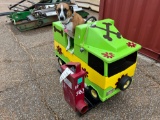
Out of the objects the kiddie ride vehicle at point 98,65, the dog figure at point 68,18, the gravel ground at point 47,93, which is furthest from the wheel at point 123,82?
the dog figure at point 68,18

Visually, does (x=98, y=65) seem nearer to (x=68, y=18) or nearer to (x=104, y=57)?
A: (x=104, y=57)

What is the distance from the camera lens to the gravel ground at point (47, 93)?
8.14 feet

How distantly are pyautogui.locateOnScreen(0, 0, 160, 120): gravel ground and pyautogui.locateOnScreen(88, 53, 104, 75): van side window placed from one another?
0.79 meters

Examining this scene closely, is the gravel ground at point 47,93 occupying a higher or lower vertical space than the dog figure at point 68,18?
lower

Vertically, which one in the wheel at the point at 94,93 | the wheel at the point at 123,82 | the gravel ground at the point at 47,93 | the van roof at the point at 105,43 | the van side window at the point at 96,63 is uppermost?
the van roof at the point at 105,43

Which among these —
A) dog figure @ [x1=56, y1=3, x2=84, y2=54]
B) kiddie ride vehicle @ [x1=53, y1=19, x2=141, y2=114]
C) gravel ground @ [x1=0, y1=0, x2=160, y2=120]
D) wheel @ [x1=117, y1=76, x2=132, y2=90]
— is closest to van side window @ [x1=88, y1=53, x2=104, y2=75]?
kiddie ride vehicle @ [x1=53, y1=19, x2=141, y2=114]

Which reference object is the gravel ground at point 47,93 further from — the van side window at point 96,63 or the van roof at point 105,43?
the van roof at point 105,43

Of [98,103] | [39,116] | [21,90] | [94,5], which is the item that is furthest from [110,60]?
[94,5]

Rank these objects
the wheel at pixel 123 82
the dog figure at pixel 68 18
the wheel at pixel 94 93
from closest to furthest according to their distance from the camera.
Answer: the wheel at pixel 123 82 → the wheel at pixel 94 93 → the dog figure at pixel 68 18

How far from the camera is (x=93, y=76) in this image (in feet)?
7.70

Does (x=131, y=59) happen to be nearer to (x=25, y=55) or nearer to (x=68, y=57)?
(x=68, y=57)

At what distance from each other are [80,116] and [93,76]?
0.70 m

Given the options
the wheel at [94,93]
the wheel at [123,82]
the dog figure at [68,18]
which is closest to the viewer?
the wheel at [123,82]

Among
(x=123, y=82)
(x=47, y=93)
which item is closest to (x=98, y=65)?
(x=123, y=82)
